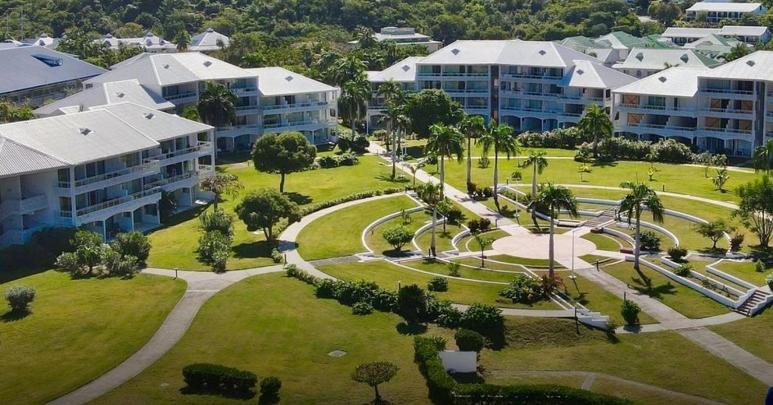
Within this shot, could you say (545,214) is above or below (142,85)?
below

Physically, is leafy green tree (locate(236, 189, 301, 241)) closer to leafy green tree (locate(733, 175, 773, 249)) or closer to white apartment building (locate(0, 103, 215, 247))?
white apartment building (locate(0, 103, 215, 247))

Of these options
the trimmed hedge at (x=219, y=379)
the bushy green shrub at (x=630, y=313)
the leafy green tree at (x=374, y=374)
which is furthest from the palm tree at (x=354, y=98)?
the leafy green tree at (x=374, y=374)

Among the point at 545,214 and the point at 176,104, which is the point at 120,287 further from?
the point at 176,104

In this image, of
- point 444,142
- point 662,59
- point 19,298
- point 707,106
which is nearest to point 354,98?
point 444,142

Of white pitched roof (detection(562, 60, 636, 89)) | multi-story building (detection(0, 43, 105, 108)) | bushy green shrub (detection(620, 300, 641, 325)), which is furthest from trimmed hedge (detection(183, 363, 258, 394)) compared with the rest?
white pitched roof (detection(562, 60, 636, 89))

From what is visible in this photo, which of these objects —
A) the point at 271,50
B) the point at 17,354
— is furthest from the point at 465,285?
the point at 271,50

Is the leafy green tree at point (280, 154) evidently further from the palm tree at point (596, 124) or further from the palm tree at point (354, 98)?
the palm tree at point (596, 124)

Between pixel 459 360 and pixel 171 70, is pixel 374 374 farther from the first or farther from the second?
pixel 171 70
